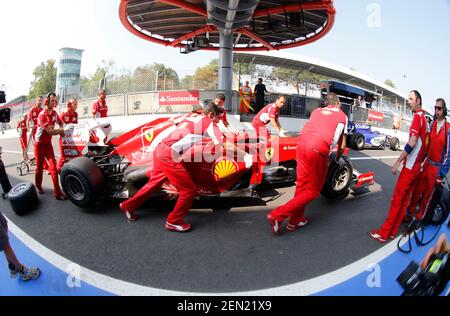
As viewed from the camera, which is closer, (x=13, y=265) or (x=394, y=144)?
(x=13, y=265)

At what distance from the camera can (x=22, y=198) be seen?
8.37 feet

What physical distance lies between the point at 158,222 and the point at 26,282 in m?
1.32

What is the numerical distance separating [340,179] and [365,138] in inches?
214

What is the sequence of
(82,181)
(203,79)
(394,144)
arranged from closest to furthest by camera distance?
(82,181) < (394,144) < (203,79)

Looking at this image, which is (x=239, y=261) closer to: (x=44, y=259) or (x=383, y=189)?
(x=44, y=259)

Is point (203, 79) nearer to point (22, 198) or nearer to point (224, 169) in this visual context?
point (224, 169)

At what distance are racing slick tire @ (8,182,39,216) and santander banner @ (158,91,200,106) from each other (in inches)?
338

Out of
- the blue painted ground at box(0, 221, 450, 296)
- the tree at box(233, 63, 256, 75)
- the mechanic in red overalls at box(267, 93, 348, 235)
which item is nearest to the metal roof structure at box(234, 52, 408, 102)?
the mechanic in red overalls at box(267, 93, 348, 235)

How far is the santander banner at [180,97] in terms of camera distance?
429 inches

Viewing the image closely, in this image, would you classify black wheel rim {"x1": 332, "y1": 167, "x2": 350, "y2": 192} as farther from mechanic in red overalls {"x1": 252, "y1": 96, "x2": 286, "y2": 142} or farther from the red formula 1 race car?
mechanic in red overalls {"x1": 252, "y1": 96, "x2": 286, "y2": 142}

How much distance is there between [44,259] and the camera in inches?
85.9

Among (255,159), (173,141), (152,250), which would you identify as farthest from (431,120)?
(152,250)

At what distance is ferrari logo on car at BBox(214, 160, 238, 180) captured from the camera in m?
3.14

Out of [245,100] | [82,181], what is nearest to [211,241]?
[82,181]
